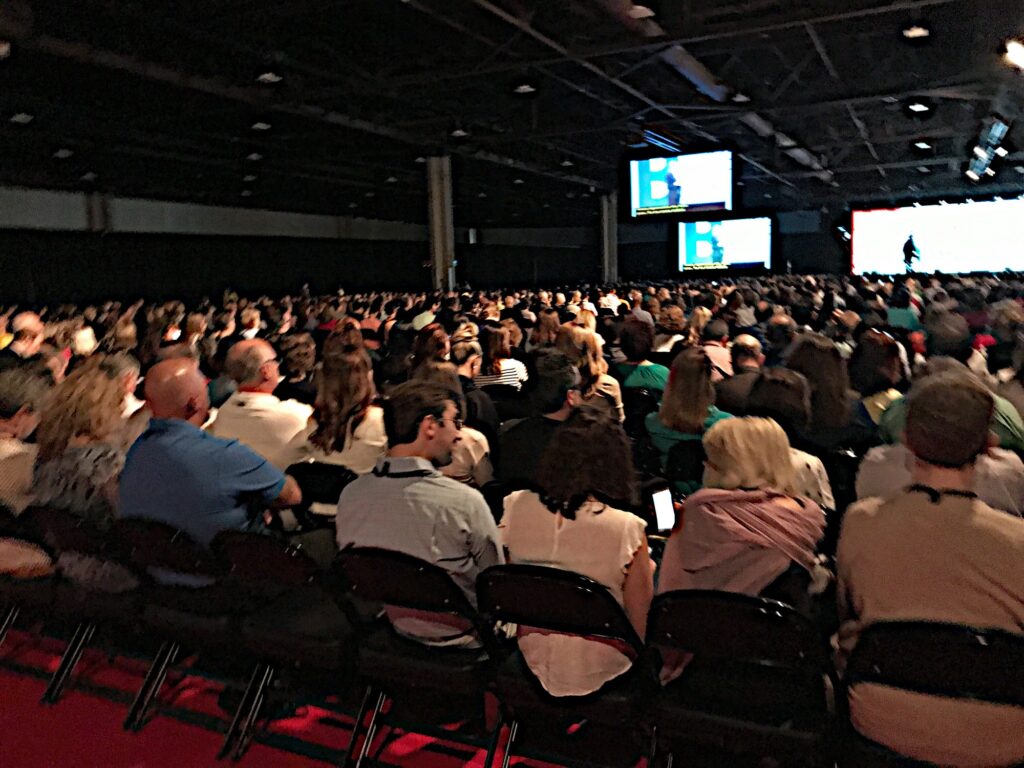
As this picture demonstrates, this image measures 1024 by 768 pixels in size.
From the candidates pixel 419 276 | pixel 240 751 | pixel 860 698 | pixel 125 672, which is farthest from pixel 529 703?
pixel 419 276

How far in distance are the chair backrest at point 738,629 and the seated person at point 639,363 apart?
3.83 metres

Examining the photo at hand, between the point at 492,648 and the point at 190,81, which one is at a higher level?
the point at 190,81

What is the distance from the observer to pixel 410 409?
2820mm

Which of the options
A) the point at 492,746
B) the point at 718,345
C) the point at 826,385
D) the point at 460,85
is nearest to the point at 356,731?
the point at 492,746

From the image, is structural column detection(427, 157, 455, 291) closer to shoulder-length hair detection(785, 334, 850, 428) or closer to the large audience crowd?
the large audience crowd

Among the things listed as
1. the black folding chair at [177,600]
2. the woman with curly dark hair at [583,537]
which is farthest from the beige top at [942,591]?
the black folding chair at [177,600]

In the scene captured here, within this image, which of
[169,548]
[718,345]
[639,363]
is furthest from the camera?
[718,345]

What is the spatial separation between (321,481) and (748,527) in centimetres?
207

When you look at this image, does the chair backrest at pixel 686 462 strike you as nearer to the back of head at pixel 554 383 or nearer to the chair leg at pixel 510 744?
the back of head at pixel 554 383

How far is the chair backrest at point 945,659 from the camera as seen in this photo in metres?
1.83

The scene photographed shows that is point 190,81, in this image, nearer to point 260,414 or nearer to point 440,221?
point 440,221

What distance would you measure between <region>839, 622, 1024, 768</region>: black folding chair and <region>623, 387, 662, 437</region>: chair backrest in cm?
347

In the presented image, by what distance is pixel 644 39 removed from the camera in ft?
32.5

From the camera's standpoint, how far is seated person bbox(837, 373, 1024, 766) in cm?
193
